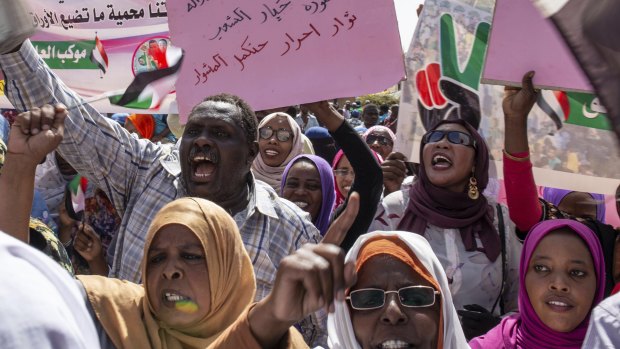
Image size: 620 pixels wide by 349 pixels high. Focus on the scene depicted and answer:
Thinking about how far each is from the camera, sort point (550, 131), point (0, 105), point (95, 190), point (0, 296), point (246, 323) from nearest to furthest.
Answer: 1. point (0, 296)
2. point (246, 323)
3. point (550, 131)
4. point (95, 190)
5. point (0, 105)

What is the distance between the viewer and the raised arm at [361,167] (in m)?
3.27

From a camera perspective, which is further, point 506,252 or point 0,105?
point 0,105

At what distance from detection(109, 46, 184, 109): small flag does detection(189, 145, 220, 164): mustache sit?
298mm

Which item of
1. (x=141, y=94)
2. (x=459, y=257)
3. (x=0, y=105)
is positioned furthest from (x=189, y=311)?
(x=0, y=105)

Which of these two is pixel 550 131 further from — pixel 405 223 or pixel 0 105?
pixel 0 105

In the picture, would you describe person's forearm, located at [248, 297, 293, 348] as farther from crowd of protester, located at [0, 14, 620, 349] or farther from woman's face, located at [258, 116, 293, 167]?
woman's face, located at [258, 116, 293, 167]

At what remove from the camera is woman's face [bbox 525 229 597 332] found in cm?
280

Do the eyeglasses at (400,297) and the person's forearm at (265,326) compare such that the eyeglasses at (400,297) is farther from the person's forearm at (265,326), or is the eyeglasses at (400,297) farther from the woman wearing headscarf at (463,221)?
→ the woman wearing headscarf at (463,221)

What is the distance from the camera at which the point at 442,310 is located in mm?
2332

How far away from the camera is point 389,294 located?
7.61ft

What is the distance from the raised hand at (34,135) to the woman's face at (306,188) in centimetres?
174

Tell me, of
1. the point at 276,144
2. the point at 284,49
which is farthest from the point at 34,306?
the point at 276,144

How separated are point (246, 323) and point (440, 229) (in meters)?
1.64

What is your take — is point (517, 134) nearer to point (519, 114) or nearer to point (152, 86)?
point (519, 114)
